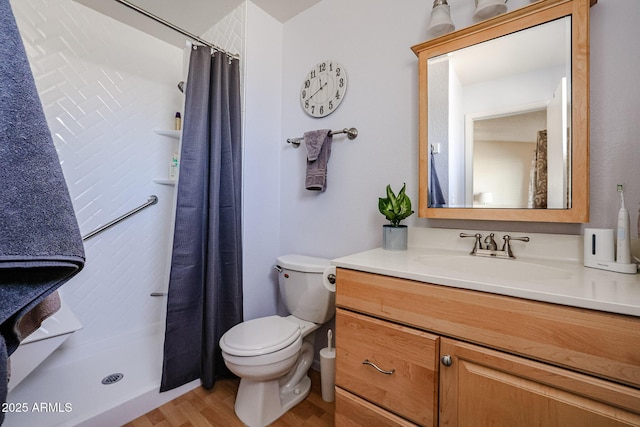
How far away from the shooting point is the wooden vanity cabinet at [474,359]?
59 centimetres

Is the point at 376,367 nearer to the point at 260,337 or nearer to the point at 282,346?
the point at 282,346

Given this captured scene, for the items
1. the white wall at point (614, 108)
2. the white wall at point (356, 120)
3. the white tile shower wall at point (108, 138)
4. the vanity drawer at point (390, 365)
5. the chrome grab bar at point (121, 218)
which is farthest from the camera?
the chrome grab bar at point (121, 218)

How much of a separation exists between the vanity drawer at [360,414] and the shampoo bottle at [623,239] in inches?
33.0

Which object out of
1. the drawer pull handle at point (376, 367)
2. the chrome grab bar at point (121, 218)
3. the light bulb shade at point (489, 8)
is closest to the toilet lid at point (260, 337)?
the drawer pull handle at point (376, 367)

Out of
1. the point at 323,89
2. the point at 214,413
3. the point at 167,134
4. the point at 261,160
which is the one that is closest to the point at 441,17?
the point at 323,89

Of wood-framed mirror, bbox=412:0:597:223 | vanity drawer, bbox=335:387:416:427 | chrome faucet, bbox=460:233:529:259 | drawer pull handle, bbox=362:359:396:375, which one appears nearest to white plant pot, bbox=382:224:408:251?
wood-framed mirror, bbox=412:0:597:223

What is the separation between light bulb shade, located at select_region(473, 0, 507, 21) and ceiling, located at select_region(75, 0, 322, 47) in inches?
41.0

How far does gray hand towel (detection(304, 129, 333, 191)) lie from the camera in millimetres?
1628

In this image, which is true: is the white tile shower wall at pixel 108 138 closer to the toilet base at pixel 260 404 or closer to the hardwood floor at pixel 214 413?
the hardwood floor at pixel 214 413

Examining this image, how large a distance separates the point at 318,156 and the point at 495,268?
107 centimetres

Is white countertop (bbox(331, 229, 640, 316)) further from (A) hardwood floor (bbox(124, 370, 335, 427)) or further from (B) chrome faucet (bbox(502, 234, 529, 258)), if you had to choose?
(A) hardwood floor (bbox(124, 370, 335, 427))

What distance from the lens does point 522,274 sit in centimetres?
98

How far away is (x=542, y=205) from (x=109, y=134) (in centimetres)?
259

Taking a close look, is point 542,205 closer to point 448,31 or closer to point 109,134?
point 448,31
